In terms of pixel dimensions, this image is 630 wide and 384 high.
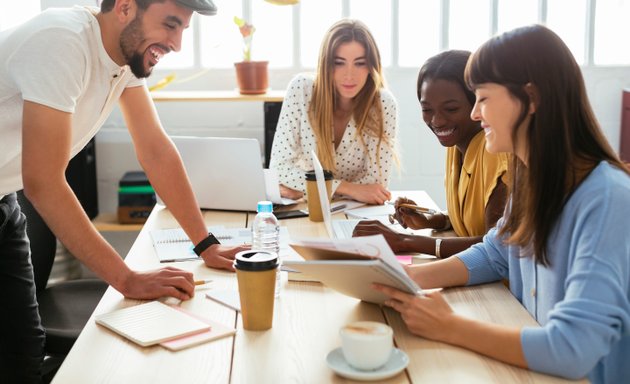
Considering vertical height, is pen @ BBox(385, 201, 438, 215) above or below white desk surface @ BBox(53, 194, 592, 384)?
above

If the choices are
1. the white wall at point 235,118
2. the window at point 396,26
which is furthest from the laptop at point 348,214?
the window at point 396,26

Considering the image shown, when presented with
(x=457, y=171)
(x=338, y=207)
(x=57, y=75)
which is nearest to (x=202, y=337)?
(x=57, y=75)

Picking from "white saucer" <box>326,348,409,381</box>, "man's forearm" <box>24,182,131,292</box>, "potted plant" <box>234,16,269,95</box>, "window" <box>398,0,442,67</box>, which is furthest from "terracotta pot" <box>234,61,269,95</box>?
"white saucer" <box>326,348,409,381</box>

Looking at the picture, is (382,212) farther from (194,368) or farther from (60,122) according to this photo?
(194,368)

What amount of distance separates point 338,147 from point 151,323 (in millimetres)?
1603

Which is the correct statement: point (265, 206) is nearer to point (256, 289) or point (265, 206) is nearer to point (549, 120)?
point (256, 289)

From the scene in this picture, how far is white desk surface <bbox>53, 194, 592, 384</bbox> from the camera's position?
1194 millimetres

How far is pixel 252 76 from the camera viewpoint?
362 centimetres

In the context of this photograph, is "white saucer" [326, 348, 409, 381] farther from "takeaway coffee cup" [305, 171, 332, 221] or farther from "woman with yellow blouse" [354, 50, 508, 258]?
"takeaway coffee cup" [305, 171, 332, 221]

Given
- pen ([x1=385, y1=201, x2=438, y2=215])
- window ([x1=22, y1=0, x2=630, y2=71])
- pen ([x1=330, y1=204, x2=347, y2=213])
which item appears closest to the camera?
pen ([x1=385, y1=201, x2=438, y2=215])

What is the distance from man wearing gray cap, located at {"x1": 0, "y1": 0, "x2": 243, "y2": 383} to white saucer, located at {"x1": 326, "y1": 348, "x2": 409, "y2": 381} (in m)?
0.46

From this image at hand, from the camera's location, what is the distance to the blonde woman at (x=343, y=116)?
2.88 metres

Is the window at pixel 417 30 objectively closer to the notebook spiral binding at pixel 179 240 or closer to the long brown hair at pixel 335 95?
the long brown hair at pixel 335 95

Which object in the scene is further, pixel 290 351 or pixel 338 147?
pixel 338 147
